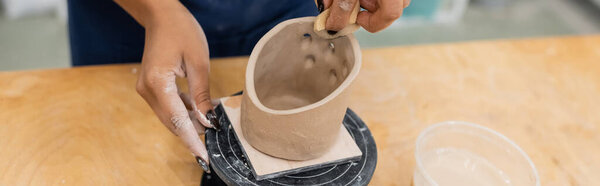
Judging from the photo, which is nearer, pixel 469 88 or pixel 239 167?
pixel 239 167

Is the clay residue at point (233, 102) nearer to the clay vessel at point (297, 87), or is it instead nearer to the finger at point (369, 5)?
the clay vessel at point (297, 87)

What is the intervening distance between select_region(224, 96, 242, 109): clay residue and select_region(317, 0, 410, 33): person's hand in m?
0.23

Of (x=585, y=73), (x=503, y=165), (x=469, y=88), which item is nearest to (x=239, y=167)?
(x=503, y=165)

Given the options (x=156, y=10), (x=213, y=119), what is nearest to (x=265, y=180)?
(x=213, y=119)

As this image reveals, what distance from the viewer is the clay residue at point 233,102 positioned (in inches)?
32.3

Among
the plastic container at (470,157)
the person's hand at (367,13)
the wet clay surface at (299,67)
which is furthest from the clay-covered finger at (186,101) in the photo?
the plastic container at (470,157)

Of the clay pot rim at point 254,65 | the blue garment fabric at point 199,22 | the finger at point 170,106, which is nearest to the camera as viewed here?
the clay pot rim at point 254,65

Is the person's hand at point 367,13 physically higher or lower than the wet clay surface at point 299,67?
higher

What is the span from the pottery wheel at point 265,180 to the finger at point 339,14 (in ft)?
0.72

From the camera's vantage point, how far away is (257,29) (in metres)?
1.05

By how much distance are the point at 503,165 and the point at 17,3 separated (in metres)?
2.36

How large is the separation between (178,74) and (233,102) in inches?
4.3

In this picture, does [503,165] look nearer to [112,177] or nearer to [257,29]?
[257,29]

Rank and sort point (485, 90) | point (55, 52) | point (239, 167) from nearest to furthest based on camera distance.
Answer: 1. point (239, 167)
2. point (485, 90)
3. point (55, 52)
